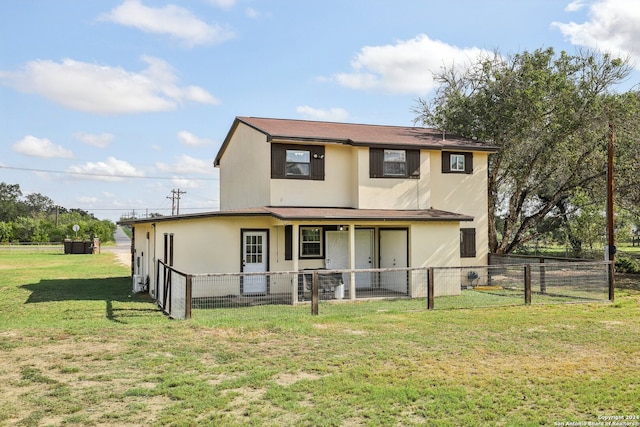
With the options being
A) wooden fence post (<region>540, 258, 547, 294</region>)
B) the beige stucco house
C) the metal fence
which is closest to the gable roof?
the beige stucco house

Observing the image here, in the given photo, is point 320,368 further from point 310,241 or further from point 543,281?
point 543,281

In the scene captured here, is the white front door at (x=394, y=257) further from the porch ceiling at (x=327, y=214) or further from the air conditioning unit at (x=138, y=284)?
the air conditioning unit at (x=138, y=284)

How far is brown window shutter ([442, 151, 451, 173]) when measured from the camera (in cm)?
2009

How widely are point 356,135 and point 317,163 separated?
7.13ft

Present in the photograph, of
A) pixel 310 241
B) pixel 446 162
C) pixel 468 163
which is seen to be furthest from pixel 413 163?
pixel 310 241

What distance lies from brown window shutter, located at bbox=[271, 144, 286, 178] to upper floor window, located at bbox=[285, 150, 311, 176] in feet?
0.64

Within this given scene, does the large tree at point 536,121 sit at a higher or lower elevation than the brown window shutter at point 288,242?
higher

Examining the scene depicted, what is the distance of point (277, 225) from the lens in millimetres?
16859

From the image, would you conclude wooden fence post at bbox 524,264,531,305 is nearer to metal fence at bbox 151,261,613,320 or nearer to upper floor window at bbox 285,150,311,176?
metal fence at bbox 151,261,613,320

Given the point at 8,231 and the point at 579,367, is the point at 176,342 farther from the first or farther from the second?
the point at 8,231

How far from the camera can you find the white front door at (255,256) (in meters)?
16.4

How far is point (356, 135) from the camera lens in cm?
1908

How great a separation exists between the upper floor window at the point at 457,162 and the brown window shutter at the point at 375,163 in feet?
11.0

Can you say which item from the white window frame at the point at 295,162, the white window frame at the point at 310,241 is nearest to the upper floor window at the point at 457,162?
the white window frame at the point at 295,162
